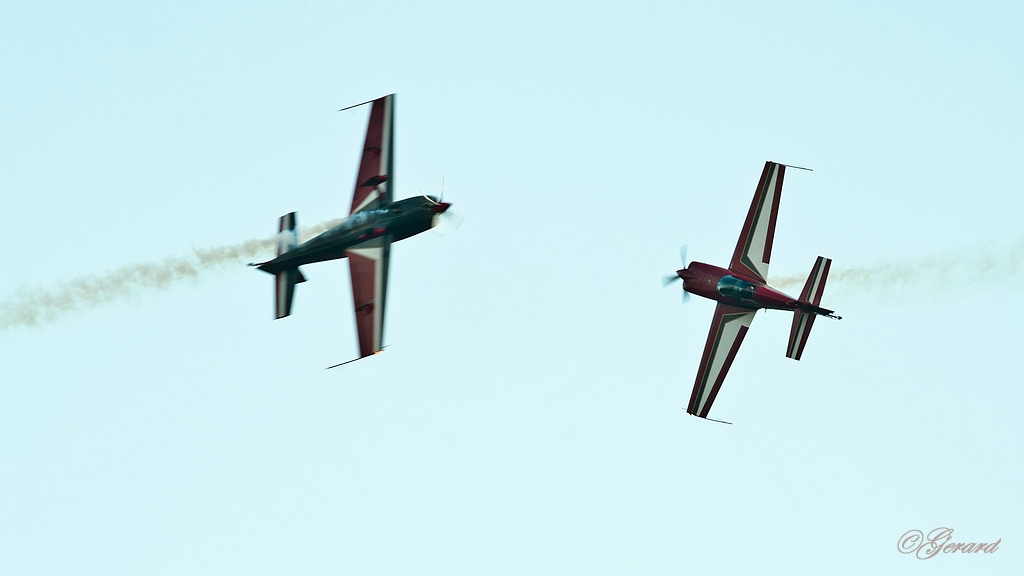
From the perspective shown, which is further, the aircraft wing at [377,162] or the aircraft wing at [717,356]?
the aircraft wing at [717,356]

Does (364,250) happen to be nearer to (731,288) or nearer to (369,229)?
(369,229)

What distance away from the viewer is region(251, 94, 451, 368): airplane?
178 ft

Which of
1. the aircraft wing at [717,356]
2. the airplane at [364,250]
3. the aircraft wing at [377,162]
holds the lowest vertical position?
the aircraft wing at [717,356]

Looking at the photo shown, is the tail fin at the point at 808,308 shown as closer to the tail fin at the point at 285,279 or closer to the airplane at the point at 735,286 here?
the airplane at the point at 735,286

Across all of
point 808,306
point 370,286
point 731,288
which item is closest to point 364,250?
point 370,286

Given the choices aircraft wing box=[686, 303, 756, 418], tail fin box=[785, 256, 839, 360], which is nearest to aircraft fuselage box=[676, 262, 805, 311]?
tail fin box=[785, 256, 839, 360]

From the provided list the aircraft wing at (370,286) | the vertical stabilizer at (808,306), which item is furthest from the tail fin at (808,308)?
the aircraft wing at (370,286)

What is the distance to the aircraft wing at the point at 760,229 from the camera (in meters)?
55.5

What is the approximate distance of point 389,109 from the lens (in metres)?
56.5

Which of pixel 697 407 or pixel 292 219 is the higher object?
pixel 292 219

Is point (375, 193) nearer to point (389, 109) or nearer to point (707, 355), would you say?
point (389, 109)

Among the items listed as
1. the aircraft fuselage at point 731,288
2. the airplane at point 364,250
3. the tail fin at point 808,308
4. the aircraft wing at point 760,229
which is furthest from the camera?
the aircraft wing at point 760,229

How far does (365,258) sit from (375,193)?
322 centimetres

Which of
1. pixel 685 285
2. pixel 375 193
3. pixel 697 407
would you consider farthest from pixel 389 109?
pixel 697 407
